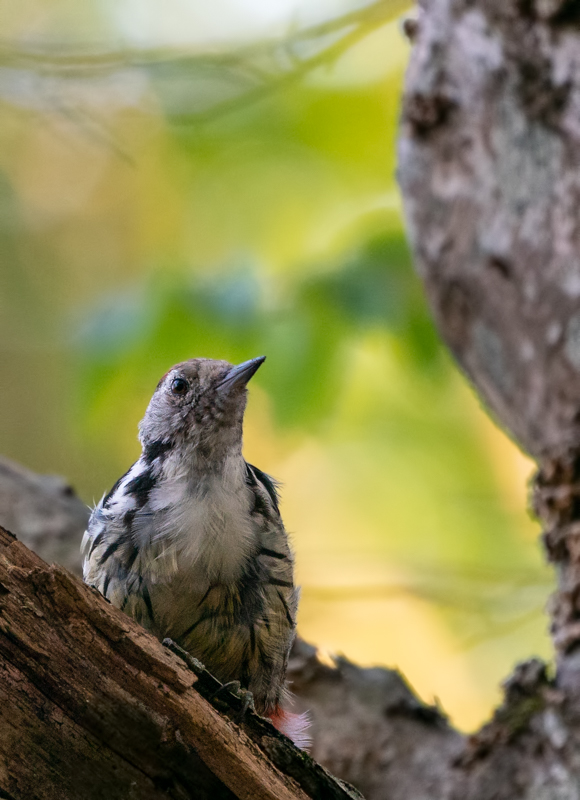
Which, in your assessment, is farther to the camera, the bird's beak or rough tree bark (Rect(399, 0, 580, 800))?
the bird's beak

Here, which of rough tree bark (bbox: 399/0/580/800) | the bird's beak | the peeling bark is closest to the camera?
the peeling bark

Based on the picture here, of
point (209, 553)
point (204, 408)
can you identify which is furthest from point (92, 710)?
point (204, 408)

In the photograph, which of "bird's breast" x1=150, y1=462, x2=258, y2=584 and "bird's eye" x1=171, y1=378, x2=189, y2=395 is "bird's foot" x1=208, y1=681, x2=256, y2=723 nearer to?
"bird's breast" x1=150, y1=462, x2=258, y2=584

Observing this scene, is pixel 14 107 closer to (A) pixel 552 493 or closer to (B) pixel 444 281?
(B) pixel 444 281

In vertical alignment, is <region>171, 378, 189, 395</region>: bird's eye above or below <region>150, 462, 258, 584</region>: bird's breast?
above

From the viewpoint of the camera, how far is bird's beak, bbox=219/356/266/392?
3373 mm

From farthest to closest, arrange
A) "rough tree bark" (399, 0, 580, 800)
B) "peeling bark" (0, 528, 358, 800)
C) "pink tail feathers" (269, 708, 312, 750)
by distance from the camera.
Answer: "pink tail feathers" (269, 708, 312, 750), "rough tree bark" (399, 0, 580, 800), "peeling bark" (0, 528, 358, 800)

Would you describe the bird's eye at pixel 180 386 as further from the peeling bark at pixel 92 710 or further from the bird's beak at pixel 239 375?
the peeling bark at pixel 92 710

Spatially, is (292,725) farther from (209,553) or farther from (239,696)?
(239,696)

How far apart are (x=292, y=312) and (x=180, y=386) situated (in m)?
0.97

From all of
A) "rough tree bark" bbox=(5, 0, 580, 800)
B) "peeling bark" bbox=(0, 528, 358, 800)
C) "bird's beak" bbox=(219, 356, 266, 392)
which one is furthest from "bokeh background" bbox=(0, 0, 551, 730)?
"peeling bark" bbox=(0, 528, 358, 800)

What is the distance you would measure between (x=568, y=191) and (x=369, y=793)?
8.09ft

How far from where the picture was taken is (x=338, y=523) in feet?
21.5

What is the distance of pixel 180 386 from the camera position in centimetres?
356
